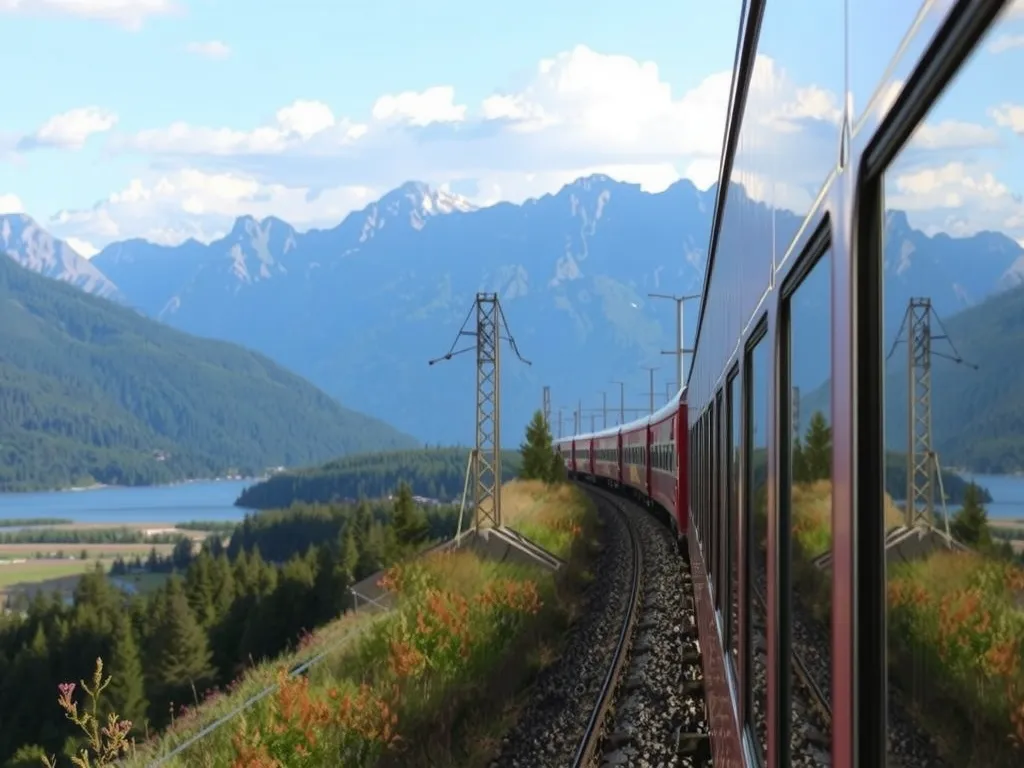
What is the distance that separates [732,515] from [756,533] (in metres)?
1.33

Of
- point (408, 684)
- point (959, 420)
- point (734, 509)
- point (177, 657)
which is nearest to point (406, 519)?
point (177, 657)

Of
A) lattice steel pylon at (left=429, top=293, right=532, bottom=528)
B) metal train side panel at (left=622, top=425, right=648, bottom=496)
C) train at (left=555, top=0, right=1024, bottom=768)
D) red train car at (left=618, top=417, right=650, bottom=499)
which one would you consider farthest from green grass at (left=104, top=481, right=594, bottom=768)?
metal train side panel at (left=622, top=425, right=648, bottom=496)

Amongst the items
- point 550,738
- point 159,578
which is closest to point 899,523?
point 550,738

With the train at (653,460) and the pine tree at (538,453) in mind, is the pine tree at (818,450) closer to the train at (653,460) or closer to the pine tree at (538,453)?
the train at (653,460)

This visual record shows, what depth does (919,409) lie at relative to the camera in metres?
1.91

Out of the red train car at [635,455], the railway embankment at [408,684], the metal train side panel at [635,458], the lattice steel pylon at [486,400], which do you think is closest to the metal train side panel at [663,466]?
the red train car at [635,455]

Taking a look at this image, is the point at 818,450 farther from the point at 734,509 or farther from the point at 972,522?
the point at 734,509

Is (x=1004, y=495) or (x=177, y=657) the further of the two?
(x=177, y=657)

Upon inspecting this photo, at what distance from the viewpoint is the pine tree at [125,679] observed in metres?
77.1

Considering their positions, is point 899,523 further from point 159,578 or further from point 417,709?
point 159,578

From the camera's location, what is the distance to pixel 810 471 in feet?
9.45

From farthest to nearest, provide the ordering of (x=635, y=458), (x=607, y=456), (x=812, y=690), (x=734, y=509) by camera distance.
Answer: (x=607, y=456) → (x=635, y=458) → (x=734, y=509) → (x=812, y=690)

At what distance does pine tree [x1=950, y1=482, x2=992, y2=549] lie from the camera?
168cm

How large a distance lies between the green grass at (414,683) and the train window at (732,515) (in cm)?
500
